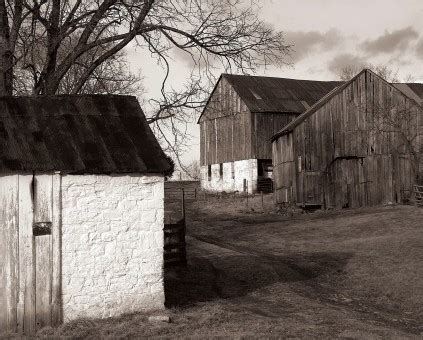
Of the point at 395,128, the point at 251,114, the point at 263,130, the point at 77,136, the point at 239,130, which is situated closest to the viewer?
the point at 77,136

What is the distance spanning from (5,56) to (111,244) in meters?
7.91

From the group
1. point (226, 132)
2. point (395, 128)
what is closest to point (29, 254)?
point (395, 128)

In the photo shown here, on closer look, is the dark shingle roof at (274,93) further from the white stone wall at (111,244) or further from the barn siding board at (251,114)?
the white stone wall at (111,244)

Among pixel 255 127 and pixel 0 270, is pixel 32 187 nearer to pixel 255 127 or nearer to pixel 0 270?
pixel 0 270

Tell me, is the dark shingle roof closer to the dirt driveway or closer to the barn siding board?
the barn siding board

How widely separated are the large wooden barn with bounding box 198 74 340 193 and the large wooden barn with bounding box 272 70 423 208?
9.21m

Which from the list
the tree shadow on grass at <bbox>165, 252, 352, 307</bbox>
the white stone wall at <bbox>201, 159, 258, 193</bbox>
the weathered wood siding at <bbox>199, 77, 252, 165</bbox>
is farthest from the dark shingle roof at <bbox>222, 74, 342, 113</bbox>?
the tree shadow on grass at <bbox>165, 252, 352, 307</bbox>

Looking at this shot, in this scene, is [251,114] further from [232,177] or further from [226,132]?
[232,177]

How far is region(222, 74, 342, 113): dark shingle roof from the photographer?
4131 centimetres

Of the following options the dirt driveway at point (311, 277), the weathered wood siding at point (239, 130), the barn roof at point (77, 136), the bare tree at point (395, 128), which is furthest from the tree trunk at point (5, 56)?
the weathered wood siding at point (239, 130)

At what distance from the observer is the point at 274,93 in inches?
1683

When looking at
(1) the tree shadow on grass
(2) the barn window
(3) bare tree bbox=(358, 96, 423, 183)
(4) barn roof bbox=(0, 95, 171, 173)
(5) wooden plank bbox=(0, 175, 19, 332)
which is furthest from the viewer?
(2) the barn window

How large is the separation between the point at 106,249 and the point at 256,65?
8811 mm

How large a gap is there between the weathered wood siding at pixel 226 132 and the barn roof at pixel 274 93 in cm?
63
